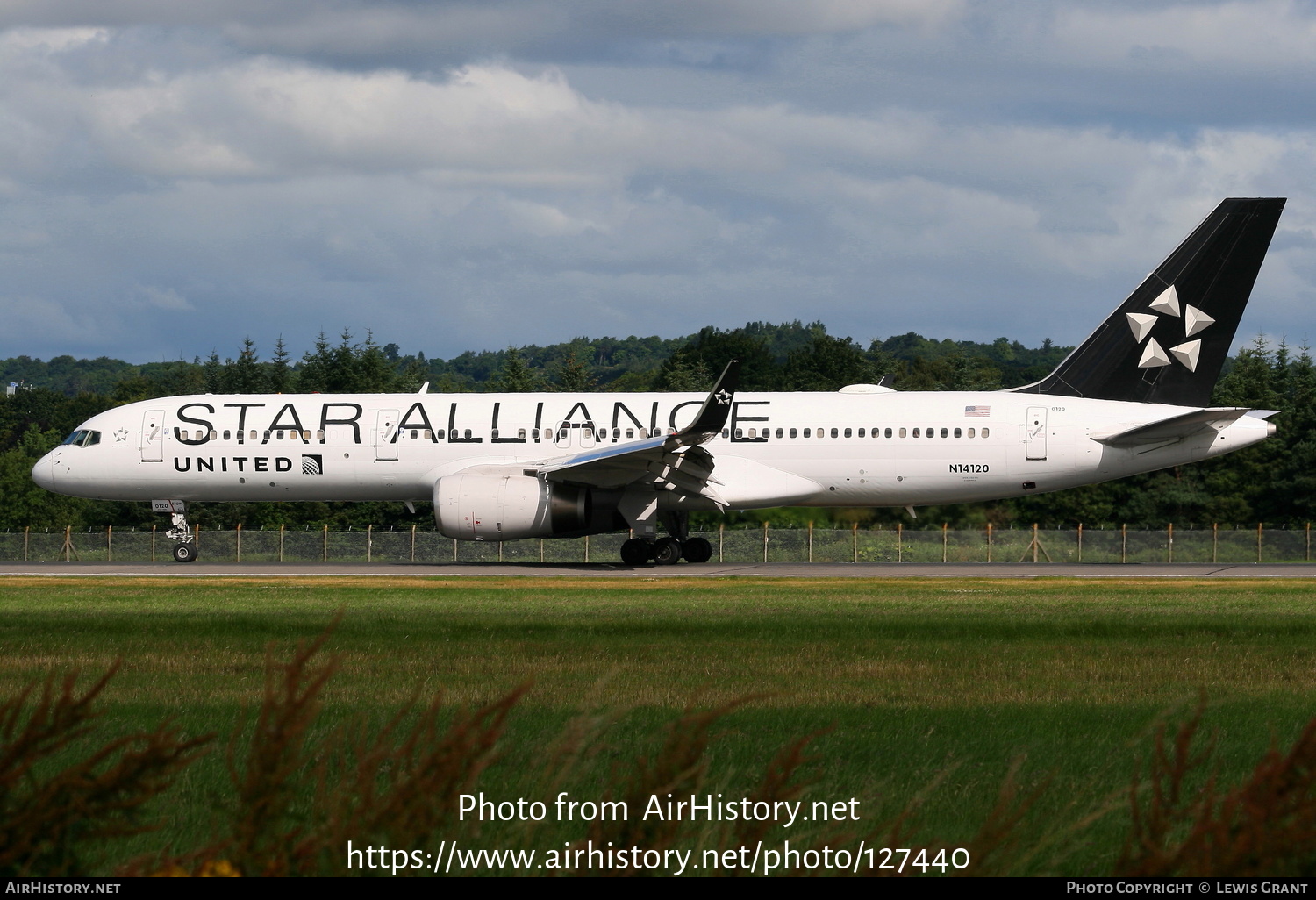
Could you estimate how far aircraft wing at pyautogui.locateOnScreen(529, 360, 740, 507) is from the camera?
95.8 feet

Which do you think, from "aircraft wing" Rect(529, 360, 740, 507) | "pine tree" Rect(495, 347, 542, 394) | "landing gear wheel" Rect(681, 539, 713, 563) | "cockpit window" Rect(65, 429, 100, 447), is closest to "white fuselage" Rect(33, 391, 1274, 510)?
"cockpit window" Rect(65, 429, 100, 447)

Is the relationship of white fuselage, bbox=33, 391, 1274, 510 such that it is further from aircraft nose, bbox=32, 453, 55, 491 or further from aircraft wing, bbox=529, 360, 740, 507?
aircraft nose, bbox=32, 453, 55, 491

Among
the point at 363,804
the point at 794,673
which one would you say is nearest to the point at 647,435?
the point at 794,673

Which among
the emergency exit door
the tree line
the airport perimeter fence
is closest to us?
the emergency exit door

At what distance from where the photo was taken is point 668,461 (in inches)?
1228

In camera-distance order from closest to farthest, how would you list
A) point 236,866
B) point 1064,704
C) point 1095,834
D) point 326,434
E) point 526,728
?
point 236,866
point 1095,834
point 526,728
point 1064,704
point 326,434

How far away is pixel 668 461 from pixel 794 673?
17.6 meters

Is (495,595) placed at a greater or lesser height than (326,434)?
lesser

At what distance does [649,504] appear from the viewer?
32062 millimetres

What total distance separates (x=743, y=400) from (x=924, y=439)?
4.50 meters

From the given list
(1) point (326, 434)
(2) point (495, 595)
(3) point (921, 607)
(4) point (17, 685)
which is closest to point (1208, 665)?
(3) point (921, 607)

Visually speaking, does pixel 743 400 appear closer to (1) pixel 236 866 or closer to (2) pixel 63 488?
(2) pixel 63 488

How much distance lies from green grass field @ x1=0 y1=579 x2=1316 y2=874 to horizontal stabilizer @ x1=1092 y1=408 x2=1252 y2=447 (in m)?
5.72

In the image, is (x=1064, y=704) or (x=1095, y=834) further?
(x=1064, y=704)
